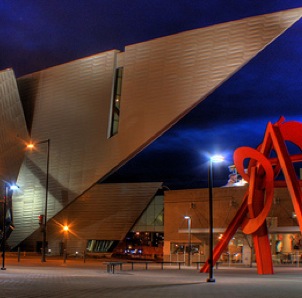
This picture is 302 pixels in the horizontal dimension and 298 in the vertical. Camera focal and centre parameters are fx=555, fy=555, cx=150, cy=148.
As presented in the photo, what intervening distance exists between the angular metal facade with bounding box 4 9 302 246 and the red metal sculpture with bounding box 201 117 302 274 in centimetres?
1299

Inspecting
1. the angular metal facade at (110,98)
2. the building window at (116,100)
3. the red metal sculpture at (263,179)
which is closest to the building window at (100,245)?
the angular metal facade at (110,98)

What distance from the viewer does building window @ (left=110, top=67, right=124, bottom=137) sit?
150ft

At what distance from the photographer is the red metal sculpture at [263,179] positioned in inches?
1011

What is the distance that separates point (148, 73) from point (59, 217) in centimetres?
1591

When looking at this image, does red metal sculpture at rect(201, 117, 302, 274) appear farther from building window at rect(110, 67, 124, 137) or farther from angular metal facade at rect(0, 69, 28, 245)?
angular metal facade at rect(0, 69, 28, 245)

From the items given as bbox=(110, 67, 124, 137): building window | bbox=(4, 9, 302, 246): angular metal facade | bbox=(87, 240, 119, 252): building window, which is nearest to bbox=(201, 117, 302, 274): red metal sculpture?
bbox=(4, 9, 302, 246): angular metal facade

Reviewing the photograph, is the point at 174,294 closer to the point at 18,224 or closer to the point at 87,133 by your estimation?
the point at 87,133

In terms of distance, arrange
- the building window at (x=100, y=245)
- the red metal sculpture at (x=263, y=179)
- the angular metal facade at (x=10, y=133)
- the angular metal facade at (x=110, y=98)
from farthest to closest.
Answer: the building window at (x=100, y=245) → the angular metal facade at (x=10, y=133) → the angular metal facade at (x=110, y=98) → the red metal sculpture at (x=263, y=179)

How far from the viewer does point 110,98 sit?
150 ft

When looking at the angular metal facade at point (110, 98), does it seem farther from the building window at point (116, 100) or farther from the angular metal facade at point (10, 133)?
the angular metal facade at point (10, 133)

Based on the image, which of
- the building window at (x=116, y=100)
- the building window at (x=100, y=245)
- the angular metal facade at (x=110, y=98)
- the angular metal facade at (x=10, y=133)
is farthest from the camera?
the building window at (x=100, y=245)

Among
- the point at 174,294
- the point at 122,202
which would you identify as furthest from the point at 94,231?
the point at 174,294

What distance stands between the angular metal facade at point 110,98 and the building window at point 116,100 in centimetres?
43

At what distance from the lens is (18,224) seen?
50.9 meters
